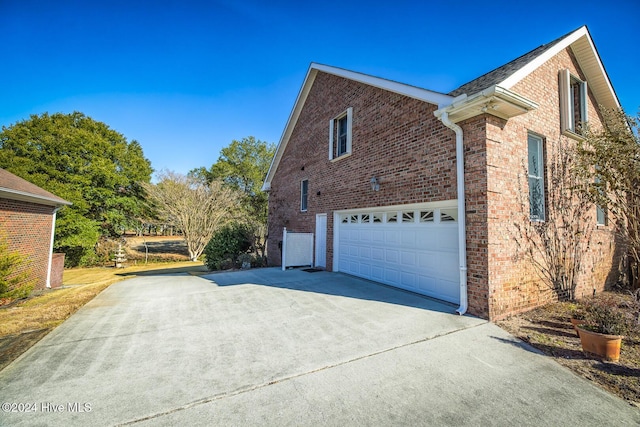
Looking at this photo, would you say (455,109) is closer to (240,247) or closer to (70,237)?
(240,247)

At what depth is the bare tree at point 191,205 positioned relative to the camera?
20.9 m

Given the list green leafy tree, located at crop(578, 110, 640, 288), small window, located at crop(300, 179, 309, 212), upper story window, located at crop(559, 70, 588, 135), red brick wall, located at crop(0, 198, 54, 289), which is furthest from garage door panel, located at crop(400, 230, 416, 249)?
red brick wall, located at crop(0, 198, 54, 289)

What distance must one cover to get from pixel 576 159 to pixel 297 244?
8.76 m

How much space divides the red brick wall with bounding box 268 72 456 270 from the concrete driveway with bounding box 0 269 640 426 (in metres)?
3.13

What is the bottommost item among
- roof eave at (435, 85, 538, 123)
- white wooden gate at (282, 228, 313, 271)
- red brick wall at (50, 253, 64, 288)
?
red brick wall at (50, 253, 64, 288)

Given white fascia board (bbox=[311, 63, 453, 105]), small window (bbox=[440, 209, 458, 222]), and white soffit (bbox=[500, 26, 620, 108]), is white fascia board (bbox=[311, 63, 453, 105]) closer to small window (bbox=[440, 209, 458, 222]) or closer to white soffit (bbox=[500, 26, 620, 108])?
white soffit (bbox=[500, 26, 620, 108])

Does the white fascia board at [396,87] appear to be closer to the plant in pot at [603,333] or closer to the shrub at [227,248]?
the plant in pot at [603,333]

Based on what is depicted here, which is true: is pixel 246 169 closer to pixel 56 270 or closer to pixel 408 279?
pixel 56 270

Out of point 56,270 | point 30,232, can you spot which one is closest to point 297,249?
point 30,232

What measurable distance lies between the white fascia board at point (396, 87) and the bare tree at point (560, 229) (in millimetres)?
2615

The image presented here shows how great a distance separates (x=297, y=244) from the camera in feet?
34.0

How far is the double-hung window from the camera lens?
5961 millimetres

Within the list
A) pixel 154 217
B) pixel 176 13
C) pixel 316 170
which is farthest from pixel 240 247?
pixel 154 217

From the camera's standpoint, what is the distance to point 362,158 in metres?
8.31
